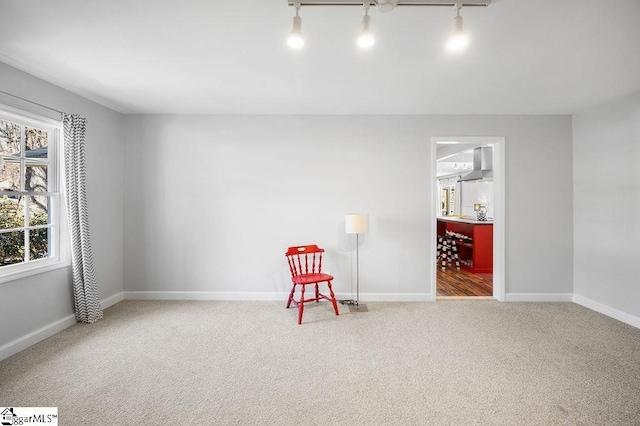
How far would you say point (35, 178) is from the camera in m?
2.80

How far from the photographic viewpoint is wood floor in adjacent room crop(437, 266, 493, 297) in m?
4.18

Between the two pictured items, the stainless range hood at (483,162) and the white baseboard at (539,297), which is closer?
the white baseboard at (539,297)

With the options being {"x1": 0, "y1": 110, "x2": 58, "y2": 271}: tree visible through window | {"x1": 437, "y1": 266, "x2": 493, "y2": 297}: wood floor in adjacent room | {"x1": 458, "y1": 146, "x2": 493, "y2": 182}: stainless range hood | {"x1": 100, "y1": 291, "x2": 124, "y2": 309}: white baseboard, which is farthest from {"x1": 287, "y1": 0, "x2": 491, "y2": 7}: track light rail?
{"x1": 458, "y1": 146, "x2": 493, "y2": 182}: stainless range hood

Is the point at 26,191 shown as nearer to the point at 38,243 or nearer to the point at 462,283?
the point at 38,243

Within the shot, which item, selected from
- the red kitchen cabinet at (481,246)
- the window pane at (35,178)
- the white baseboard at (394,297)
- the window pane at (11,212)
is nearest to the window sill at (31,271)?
the window pane at (11,212)

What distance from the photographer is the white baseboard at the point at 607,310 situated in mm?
3045

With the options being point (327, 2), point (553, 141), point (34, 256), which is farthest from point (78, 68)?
point (553, 141)

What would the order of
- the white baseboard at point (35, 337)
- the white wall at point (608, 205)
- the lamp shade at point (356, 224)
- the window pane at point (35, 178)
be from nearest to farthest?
the white baseboard at point (35, 337) → the window pane at point (35, 178) → the white wall at point (608, 205) → the lamp shade at point (356, 224)

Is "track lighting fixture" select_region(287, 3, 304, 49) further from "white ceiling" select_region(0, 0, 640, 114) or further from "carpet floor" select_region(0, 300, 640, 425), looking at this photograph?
"carpet floor" select_region(0, 300, 640, 425)

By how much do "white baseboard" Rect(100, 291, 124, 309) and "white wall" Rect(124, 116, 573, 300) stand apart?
0.40 feet

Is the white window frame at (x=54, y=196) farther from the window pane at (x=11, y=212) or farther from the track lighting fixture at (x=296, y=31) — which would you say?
the track lighting fixture at (x=296, y=31)

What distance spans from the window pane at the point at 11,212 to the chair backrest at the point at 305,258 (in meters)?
2.70

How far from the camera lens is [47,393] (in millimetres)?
1924

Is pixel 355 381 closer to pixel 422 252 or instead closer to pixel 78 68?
pixel 422 252
